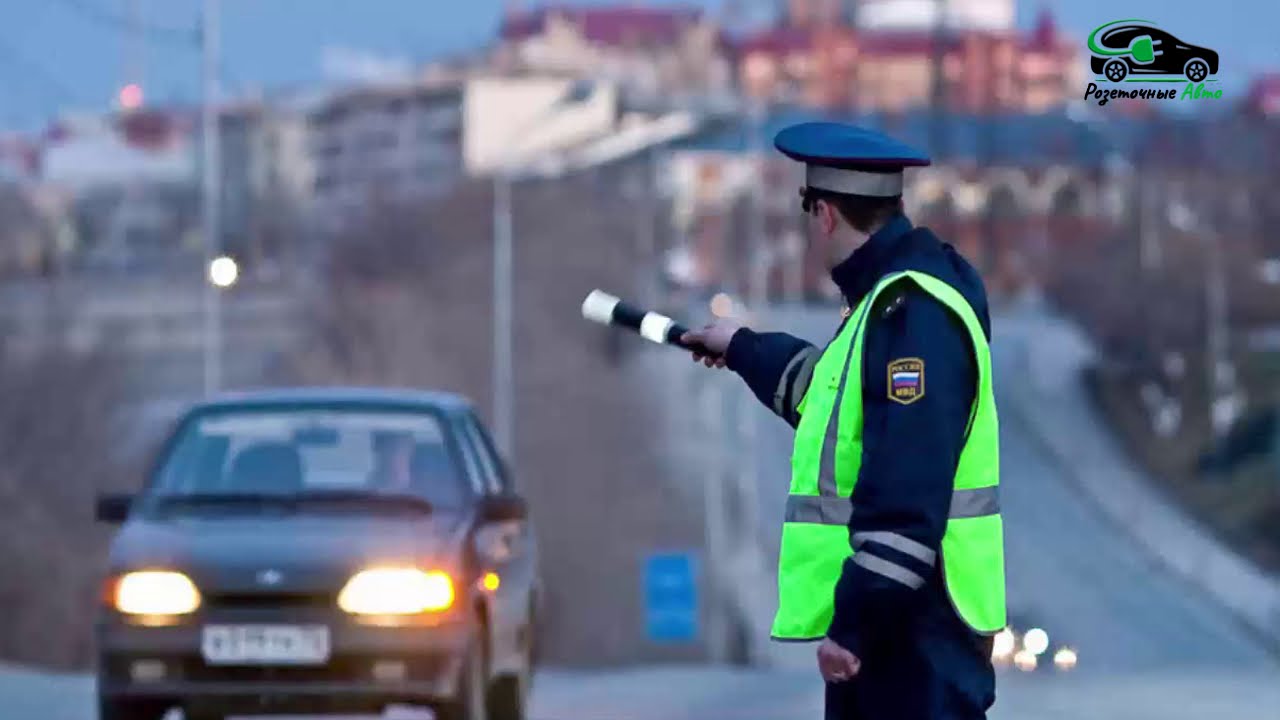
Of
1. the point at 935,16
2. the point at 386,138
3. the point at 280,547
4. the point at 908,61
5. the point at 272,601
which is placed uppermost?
the point at 280,547

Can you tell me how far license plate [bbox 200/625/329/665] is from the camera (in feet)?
38.5

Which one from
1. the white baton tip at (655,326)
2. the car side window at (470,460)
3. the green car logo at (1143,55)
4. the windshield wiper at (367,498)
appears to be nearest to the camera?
the white baton tip at (655,326)

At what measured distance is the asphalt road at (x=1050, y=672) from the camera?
14.8m

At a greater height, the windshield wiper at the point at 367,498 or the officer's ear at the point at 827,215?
the officer's ear at the point at 827,215

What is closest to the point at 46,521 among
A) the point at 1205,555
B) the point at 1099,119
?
the point at 1205,555

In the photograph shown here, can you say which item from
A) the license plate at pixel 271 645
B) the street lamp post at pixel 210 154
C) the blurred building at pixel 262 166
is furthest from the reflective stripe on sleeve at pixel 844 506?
the blurred building at pixel 262 166

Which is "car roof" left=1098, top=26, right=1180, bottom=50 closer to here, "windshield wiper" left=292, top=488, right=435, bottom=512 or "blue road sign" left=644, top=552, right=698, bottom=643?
"blue road sign" left=644, top=552, right=698, bottom=643

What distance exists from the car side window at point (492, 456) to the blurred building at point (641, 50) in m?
140

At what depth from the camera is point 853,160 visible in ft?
20.3

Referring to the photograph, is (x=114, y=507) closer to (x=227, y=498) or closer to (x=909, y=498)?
(x=227, y=498)

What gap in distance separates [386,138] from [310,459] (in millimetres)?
147172

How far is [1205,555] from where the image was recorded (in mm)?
78812

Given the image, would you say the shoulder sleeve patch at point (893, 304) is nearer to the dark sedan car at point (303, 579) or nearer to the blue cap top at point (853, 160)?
the blue cap top at point (853, 160)

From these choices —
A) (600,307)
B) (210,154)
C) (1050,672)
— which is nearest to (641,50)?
(210,154)
